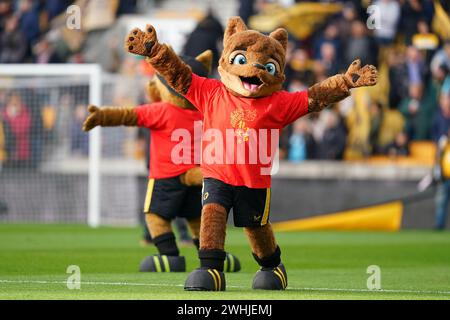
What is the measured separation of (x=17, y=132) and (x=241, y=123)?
12.6 m

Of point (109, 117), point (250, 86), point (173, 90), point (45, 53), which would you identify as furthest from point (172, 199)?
point (45, 53)

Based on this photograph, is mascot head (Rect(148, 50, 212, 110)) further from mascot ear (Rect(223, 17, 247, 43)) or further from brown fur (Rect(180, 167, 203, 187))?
mascot ear (Rect(223, 17, 247, 43))

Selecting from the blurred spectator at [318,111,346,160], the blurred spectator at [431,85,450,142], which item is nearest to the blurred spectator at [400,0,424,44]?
the blurred spectator at [431,85,450,142]

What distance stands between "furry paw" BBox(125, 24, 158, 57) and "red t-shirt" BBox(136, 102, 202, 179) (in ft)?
7.98

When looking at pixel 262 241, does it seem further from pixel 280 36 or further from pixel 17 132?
pixel 17 132

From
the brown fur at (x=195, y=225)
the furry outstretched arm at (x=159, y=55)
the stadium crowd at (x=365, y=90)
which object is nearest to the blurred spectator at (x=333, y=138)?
the stadium crowd at (x=365, y=90)

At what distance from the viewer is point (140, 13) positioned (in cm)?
2394

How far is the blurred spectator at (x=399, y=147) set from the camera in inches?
758

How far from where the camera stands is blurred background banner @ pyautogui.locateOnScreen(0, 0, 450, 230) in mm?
18938

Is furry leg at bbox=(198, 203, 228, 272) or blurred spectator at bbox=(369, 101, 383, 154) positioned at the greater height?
blurred spectator at bbox=(369, 101, 383, 154)
